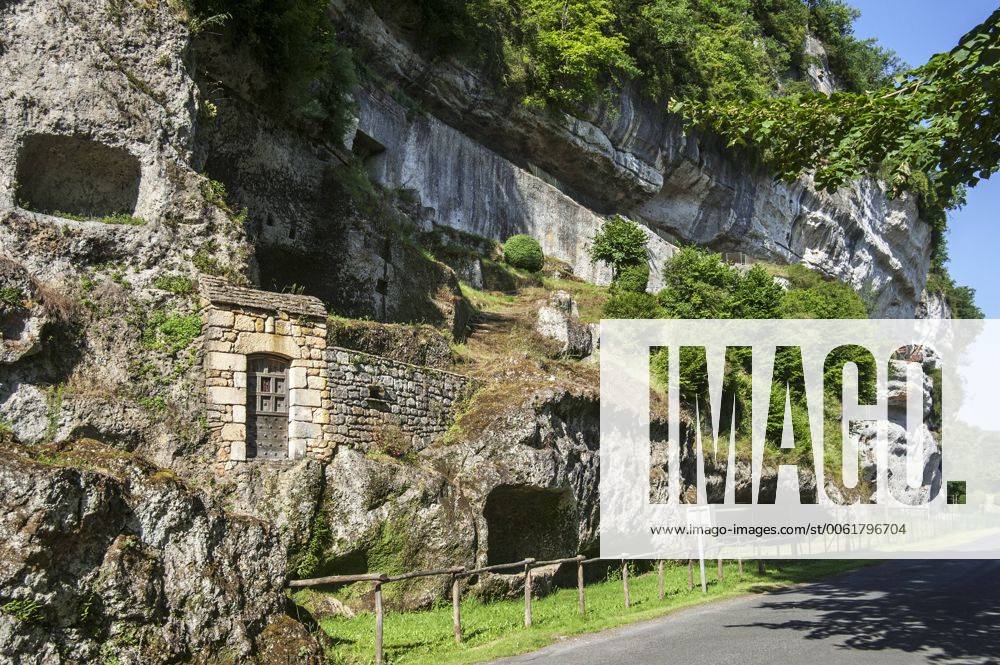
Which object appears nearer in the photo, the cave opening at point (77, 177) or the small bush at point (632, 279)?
the cave opening at point (77, 177)

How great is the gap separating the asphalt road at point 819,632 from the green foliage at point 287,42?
11283 millimetres

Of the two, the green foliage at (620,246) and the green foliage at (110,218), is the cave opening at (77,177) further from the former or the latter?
the green foliage at (620,246)

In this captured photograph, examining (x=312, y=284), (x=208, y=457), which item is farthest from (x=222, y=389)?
(x=312, y=284)

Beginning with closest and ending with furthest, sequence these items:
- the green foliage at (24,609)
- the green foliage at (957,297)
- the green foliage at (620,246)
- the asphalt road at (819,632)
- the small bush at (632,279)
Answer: the green foliage at (24,609) < the asphalt road at (819,632) < the small bush at (632,279) < the green foliage at (620,246) < the green foliage at (957,297)

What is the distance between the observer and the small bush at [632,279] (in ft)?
95.8

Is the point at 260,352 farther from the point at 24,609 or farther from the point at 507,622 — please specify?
the point at 24,609

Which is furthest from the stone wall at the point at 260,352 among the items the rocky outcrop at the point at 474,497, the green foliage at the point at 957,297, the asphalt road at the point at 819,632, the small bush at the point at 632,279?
the green foliage at the point at 957,297

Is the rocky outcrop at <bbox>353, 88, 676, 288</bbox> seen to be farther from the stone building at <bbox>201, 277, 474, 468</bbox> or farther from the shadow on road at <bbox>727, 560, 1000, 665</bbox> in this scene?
the shadow on road at <bbox>727, 560, 1000, 665</bbox>

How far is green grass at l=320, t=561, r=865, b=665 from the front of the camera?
911 cm

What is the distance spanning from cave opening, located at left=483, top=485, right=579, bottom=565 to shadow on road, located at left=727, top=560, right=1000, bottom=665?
3.39 metres

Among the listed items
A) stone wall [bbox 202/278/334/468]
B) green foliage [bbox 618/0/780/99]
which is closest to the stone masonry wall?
stone wall [bbox 202/278/334/468]

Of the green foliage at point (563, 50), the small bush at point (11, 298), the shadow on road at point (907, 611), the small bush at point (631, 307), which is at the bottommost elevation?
the shadow on road at point (907, 611)

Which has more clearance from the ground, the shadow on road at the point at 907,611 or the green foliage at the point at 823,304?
the green foliage at the point at 823,304

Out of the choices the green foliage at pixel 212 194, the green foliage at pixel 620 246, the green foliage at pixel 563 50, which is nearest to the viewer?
the green foliage at pixel 212 194
